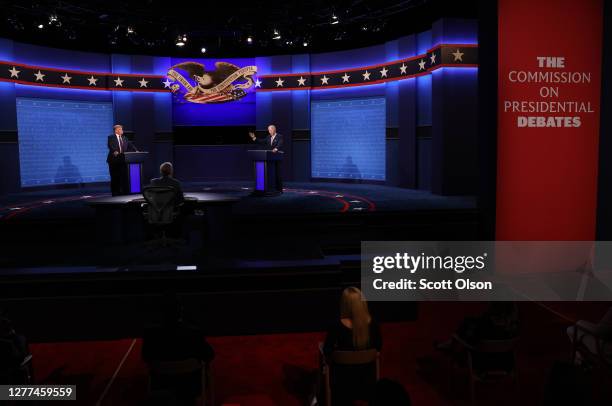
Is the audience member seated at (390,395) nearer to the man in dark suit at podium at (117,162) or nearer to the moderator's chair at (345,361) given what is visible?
the moderator's chair at (345,361)

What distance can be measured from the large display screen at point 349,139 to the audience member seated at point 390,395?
11.7m

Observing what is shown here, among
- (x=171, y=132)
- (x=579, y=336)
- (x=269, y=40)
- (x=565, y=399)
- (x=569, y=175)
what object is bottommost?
(x=579, y=336)

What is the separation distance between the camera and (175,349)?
131 inches

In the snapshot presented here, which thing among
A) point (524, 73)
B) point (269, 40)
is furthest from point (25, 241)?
point (269, 40)

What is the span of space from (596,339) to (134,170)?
8266 mm

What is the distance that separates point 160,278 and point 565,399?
4.02 m

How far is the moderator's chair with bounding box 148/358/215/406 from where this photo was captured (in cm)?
326

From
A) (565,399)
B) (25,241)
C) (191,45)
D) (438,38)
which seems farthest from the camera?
(191,45)

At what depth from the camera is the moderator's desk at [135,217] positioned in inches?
268

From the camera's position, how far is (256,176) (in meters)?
11.0

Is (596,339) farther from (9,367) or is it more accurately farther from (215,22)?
(215,22)

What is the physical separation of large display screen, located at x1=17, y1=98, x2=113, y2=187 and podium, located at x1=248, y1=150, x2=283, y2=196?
549 centimetres

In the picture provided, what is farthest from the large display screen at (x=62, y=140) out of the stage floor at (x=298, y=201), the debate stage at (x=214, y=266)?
the debate stage at (x=214, y=266)

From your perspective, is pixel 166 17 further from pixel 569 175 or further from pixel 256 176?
pixel 569 175
